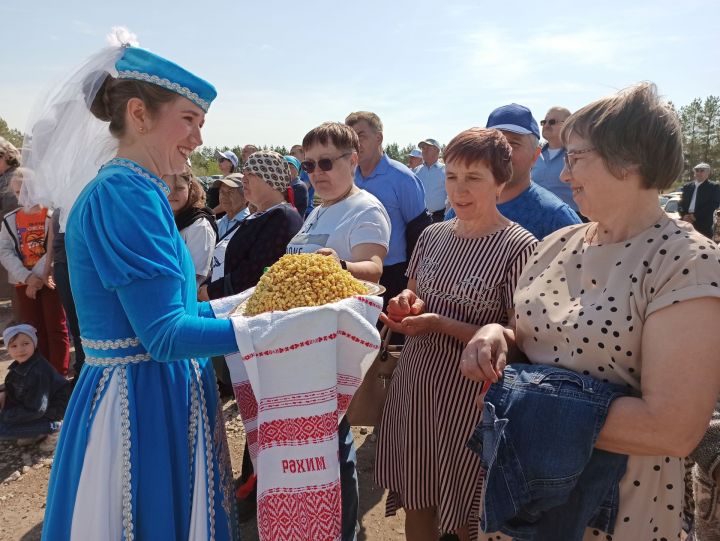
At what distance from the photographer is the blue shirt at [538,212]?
2715 millimetres

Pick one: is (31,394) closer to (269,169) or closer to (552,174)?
(269,169)

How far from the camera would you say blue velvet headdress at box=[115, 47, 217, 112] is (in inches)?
69.0

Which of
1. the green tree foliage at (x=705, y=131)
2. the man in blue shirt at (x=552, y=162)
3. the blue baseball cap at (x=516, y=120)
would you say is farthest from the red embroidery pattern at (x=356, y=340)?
the green tree foliage at (x=705, y=131)

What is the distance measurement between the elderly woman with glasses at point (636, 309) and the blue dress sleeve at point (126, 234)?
107 centimetres

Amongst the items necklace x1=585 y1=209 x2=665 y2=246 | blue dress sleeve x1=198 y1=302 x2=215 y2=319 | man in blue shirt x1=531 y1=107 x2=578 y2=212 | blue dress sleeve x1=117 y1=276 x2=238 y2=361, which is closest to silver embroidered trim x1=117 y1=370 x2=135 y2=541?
blue dress sleeve x1=117 y1=276 x2=238 y2=361

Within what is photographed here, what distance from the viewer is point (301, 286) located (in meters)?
1.85

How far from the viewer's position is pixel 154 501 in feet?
5.49

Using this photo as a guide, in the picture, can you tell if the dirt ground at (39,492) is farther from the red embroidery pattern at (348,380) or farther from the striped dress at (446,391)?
the red embroidery pattern at (348,380)

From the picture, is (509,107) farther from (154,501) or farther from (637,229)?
(154,501)

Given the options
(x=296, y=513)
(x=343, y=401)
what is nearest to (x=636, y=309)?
(x=343, y=401)

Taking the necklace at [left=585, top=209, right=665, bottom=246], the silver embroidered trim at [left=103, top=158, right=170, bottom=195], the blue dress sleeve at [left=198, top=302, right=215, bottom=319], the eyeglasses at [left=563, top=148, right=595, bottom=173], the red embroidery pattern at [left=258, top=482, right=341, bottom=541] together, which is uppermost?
the silver embroidered trim at [left=103, top=158, right=170, bottom=195]

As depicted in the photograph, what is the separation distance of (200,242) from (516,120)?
7.82ft

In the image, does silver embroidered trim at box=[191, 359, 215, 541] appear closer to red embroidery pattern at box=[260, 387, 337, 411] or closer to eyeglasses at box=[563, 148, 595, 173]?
red embroidery pattern at box=[260, 387, 337, 411]

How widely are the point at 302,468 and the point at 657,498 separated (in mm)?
1099
